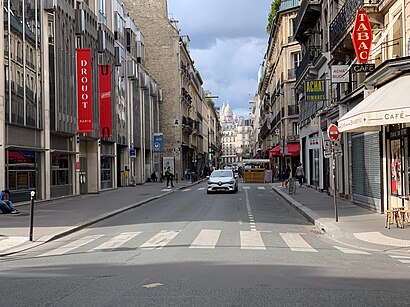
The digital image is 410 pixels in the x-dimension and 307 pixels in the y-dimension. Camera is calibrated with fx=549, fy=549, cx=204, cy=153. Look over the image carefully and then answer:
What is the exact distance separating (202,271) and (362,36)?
1302cm

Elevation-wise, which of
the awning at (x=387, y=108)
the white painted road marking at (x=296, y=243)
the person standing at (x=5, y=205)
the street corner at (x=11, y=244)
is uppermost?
the awning at (x=387, y=108)

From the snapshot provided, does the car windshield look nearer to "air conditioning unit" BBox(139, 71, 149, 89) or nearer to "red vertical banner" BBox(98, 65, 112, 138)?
"red vertical banner" BBox(98, 65, 112, 138)

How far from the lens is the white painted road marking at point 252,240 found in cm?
1232

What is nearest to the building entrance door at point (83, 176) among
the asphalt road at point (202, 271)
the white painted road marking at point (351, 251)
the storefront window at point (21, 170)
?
the storefront window at point (21, 170)

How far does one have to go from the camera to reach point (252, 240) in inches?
527

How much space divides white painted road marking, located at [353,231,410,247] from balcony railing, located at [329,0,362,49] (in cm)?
942

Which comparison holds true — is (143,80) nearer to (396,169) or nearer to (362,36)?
(362,36)

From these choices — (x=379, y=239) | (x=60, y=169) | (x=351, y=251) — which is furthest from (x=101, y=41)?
(x=351, y=251)

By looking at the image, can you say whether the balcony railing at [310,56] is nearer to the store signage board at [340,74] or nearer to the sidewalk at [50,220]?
the store signage board at [340,74]

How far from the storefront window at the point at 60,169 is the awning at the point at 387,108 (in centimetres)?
→ 1738

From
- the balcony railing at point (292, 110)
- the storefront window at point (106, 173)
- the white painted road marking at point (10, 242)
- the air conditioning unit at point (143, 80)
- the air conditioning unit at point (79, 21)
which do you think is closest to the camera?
the white painted road marking at point (10, 242)

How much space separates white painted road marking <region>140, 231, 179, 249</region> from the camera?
12.5m

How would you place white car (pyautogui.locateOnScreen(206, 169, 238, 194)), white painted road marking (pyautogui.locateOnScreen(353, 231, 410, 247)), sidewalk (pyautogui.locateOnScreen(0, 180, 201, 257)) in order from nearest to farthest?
white painted road marking (pyautogui.locateOnScreen(353, 231, 410, 247))
sidewalk (pyautogui.locateOnScreen(0, 180, 201, 257))
white car (pyautogui.locateOnScreen(206, 169, 238, 194))

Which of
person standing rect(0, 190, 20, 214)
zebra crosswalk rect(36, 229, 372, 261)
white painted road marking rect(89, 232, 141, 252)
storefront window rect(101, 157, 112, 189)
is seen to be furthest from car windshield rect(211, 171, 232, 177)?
white painted road marking rect(89, 232, 141, 252)
